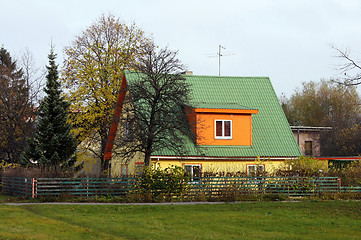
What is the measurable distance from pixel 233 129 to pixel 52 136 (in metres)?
12.3

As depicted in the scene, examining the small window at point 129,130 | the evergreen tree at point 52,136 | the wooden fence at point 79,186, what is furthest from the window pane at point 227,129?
the evergreen tree at point 52,136

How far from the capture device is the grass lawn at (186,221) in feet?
52.3

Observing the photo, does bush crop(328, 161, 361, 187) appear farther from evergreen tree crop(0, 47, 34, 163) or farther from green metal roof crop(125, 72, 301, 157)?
evergreen tree crop(0, 47, 34, 163)

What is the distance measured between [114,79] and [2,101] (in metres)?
9.94

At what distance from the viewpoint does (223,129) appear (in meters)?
33.7

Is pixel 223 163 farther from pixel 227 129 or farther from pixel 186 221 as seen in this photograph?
pixel 186 221

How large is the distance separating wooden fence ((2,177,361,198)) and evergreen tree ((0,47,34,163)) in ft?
45.0

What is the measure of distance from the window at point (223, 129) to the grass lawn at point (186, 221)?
904 centimetres

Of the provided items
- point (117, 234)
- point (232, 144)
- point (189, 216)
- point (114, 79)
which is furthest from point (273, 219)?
point (114, 79)

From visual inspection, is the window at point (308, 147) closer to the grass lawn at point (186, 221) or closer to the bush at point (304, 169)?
the bush at point (304, 169)

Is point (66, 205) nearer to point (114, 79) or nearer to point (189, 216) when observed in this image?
point (189, 216)

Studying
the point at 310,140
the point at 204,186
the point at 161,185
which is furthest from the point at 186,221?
the point at 310,140

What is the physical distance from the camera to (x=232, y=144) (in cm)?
3378

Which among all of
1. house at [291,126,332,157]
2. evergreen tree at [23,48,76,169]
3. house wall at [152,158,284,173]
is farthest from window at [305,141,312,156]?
evergreen tree at [23,48,76,169]
